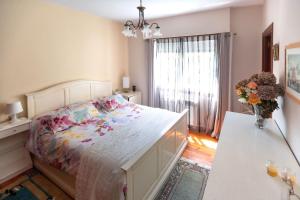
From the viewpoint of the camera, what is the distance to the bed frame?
5.67ft

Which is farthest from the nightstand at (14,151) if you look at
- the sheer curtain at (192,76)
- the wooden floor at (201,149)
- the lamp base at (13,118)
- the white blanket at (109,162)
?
the sheer curtain at (192,76)

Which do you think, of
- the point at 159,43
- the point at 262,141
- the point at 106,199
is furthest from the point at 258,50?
the point at 106,199

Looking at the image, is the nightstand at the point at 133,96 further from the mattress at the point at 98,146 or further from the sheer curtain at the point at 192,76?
the mattress at the point at 98,146

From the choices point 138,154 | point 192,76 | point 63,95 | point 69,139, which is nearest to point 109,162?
point 138,154

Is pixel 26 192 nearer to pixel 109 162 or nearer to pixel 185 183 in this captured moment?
pixel 109 162

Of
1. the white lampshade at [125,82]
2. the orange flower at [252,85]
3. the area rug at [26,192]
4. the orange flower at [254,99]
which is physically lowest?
the area rug at [26,192]

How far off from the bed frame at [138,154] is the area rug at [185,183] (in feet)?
0.35

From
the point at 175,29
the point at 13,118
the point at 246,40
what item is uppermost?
the point at 175,29

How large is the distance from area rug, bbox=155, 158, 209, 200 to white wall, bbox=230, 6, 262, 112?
6.61ft

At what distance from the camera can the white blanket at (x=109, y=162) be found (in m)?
1.61

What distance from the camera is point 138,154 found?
174 cm

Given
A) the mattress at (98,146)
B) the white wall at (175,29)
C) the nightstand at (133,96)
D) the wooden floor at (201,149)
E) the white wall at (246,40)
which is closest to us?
the mattress at (98,146)

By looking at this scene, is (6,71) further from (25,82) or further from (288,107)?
(288,107)

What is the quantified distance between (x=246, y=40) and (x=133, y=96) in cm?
262
